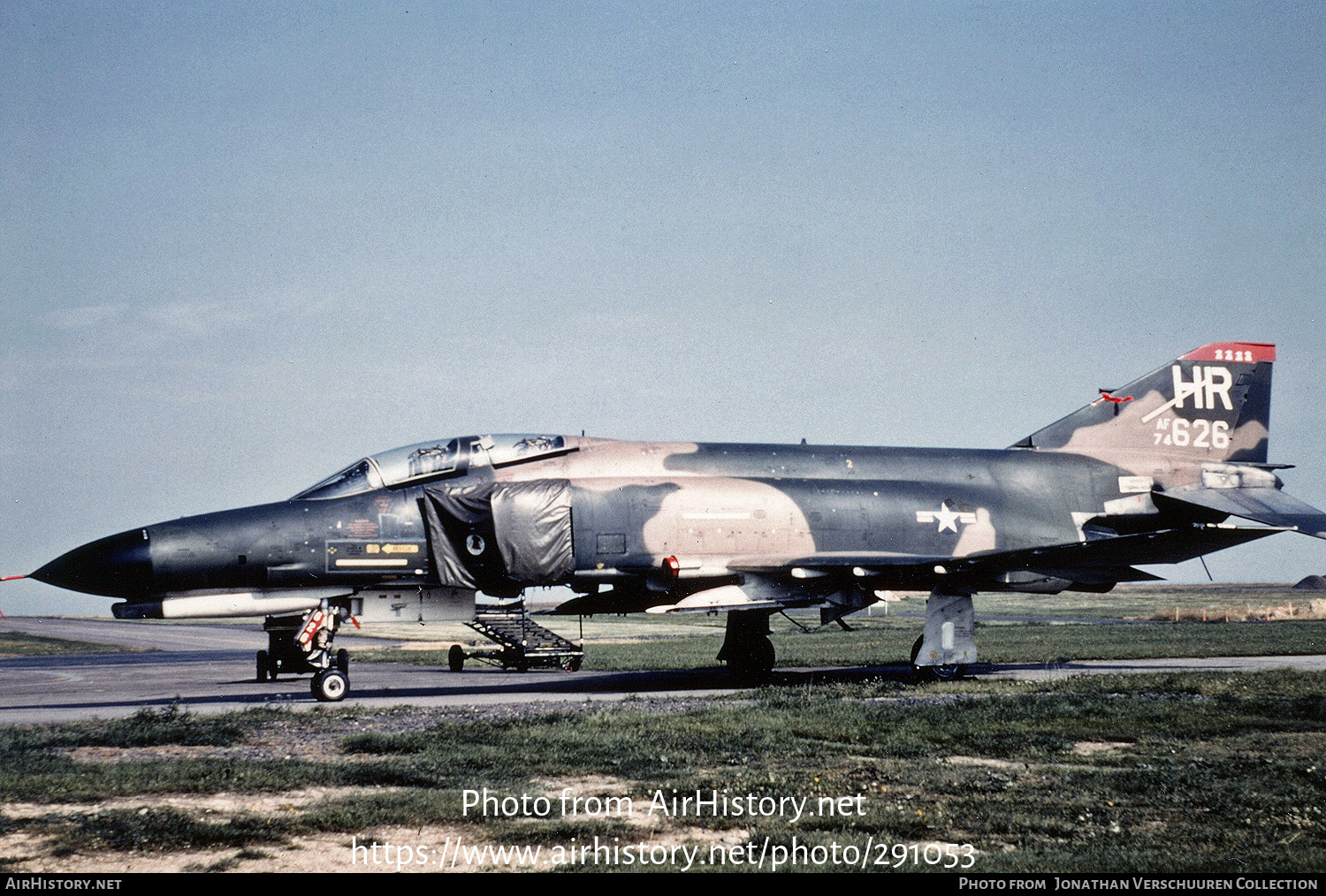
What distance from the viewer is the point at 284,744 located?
11477mm

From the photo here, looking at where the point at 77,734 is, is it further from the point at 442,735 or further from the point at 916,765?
the point at 916,765

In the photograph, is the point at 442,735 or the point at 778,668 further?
the point at 778,668

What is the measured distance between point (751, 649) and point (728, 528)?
2.98 m

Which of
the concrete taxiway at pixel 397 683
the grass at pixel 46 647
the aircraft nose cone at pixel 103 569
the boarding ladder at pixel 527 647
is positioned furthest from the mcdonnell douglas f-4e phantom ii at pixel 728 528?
the grass at pixel 46 647

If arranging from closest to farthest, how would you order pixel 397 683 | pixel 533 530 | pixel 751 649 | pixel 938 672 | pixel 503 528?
pixel 503 528
pixel 533 530
pixel 938 672
pixel 751 649
pixel 397 683

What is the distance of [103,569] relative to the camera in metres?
14.8

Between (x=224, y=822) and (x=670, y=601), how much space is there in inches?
418

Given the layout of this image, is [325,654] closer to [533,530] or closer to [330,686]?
[330,686]

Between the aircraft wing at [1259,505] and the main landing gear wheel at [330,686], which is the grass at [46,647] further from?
the aircraft wing at [1259,505]

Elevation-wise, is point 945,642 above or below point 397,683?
above

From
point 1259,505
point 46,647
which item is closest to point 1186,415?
point 1259,505

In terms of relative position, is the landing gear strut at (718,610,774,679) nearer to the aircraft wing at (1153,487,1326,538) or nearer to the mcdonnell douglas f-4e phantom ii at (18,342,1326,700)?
the mcdonnell douglas f-4e phantom ii at (18,342,1326,700)

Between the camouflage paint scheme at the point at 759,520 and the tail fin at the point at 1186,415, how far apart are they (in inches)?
1.6
